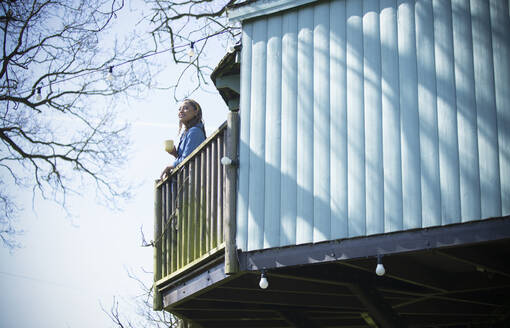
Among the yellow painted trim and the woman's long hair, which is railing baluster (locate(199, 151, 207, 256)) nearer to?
the yellow painted trim

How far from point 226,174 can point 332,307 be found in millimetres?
2914

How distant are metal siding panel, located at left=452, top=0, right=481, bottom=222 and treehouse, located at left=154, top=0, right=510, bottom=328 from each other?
11 millimetres

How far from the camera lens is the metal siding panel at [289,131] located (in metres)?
7.88

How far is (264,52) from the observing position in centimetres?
865

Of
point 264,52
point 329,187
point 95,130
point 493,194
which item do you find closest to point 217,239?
point 329,187

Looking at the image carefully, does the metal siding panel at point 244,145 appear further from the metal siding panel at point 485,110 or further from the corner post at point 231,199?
the metal siding panel at point 485,110

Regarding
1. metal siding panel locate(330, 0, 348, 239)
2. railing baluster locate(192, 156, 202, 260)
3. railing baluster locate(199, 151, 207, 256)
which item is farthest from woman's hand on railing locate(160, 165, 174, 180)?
metal siding panel locate(330, 0, 348, 239)

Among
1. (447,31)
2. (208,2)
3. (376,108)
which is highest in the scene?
(208,2)

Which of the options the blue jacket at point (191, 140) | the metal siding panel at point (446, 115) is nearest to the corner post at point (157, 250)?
the blue jacket at point (191, 140)

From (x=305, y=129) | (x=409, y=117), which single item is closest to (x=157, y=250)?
(x=305, y=129)

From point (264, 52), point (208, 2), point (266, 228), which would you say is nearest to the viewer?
point (266, 228)

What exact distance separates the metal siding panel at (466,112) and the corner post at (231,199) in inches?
95.6

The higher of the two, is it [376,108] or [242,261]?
[376,108]

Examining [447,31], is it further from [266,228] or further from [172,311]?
[172,311]
